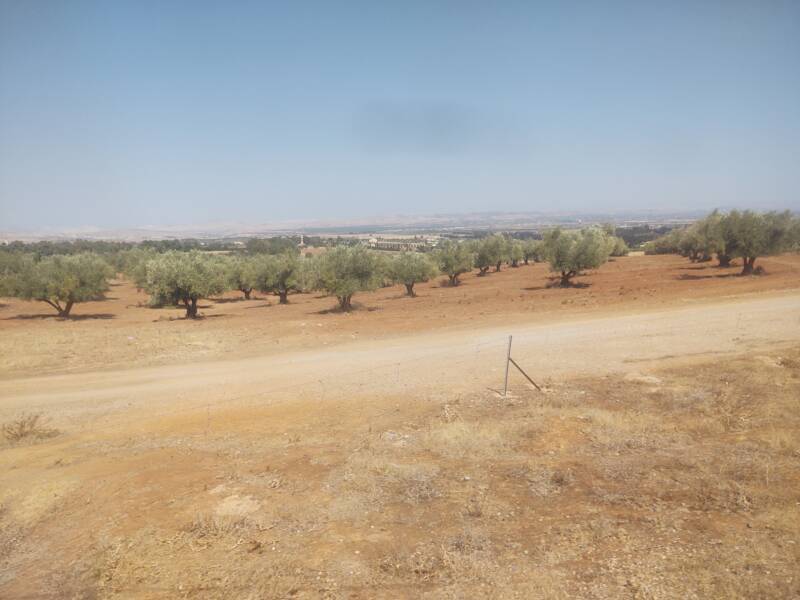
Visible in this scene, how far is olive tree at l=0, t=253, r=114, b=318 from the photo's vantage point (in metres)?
40.5

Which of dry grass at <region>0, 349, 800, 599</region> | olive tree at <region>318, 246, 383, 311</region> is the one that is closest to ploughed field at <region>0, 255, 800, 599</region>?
dry grass at <region>0, 349, 800, 599</region>

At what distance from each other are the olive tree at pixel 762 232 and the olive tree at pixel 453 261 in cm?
3179

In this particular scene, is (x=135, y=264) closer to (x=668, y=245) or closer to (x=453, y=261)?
(x=453, y=261)

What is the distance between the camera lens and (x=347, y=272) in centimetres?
3938

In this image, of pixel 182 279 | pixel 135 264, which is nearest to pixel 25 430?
pixel 182 279

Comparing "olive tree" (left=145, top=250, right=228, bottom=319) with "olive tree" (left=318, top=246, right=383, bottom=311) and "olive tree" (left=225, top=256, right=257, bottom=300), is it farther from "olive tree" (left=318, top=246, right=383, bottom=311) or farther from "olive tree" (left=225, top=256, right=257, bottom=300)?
"olive tree" (left=225, top=256, right=257, bottom=300)

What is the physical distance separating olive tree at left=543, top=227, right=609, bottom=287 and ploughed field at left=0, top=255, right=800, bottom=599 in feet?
84.4

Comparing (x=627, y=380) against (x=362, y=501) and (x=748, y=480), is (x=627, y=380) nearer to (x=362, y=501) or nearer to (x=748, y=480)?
(x=748, y=480)

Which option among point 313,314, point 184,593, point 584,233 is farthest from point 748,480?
point 584,233

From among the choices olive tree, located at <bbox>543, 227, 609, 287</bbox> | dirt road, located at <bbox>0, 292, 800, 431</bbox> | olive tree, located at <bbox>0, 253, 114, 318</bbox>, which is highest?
olive tree, located at <bbox>543, 227, 609, 287</bbox>

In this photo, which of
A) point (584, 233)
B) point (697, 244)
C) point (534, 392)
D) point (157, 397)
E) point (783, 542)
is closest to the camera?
point (783, 542)

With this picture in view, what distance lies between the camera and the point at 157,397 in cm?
1623

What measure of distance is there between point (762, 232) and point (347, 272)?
36732mm

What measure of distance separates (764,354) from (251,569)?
62.8ft
